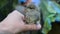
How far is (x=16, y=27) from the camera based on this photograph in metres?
0.64

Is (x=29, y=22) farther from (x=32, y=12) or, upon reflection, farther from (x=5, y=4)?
(x=5, y=4)

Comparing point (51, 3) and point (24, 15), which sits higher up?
point (51, 3)

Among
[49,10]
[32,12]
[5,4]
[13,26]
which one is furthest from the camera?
[49,10]

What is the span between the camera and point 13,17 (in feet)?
2.24

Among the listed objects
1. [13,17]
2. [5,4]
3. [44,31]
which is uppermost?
[5,4]

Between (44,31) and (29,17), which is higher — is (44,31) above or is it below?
below

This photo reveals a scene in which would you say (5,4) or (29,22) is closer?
(29,22)

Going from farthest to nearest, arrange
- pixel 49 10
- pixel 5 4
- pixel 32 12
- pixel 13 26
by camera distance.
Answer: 1. pixel 49 10
2. pixel 5 4
3. pixel 32 12
4. pixel 13 26

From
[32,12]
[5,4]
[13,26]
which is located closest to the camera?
[13,26]

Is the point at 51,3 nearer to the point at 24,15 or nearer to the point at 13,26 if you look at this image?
the point at 24,15

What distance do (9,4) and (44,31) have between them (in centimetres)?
40

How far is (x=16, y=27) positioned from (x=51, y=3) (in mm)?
764

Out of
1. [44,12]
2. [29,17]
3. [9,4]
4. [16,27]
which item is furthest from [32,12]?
[44,12]

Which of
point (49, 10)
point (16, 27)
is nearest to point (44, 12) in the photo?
point (49, 10)
